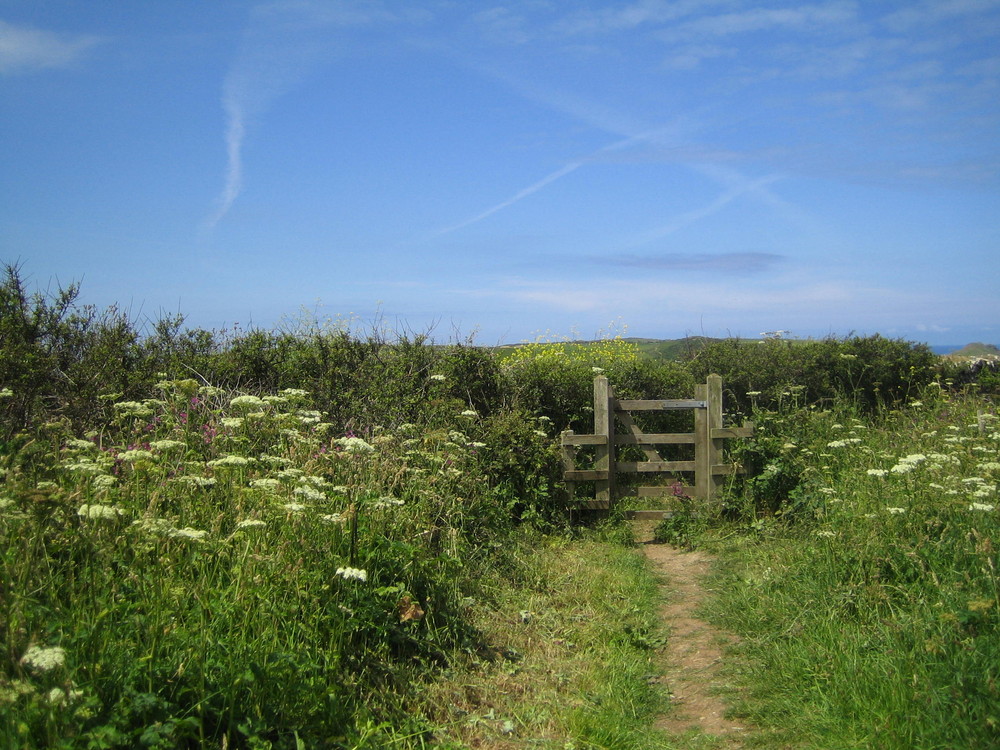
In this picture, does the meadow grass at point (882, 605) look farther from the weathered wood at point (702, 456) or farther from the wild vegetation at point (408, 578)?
the weathered wood at point (702, 456)

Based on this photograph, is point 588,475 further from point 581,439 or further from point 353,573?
point 353,573

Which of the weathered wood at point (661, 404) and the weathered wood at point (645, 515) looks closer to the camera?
the weathered wood at point (645, 515)

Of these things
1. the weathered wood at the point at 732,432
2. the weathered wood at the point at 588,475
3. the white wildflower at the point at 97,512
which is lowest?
the weathered wood at the point at 588,475

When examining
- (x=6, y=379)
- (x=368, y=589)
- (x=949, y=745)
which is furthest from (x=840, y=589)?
(x=6, y=379)

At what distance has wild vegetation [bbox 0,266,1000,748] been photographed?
3.38 meters

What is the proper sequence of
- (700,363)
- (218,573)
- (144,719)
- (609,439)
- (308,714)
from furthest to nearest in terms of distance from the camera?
1. (700,363)
2. (609,439)
3. (218,573)
4. (308,714)
5. (144,719)

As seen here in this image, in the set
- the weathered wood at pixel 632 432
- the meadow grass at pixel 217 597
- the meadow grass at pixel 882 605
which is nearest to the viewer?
the meadow grass at pixel 217 597

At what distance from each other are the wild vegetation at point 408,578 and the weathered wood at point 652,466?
0.81m

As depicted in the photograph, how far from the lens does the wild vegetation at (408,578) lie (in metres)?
3.38

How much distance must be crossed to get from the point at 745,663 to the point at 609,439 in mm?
4756

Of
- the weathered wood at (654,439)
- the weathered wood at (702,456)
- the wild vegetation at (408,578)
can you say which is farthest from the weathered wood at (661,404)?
the wild vegetation at (408,578)

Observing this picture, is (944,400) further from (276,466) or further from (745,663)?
(276,466)

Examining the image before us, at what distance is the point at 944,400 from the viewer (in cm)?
999

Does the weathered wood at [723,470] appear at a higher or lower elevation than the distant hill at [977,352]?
lower
